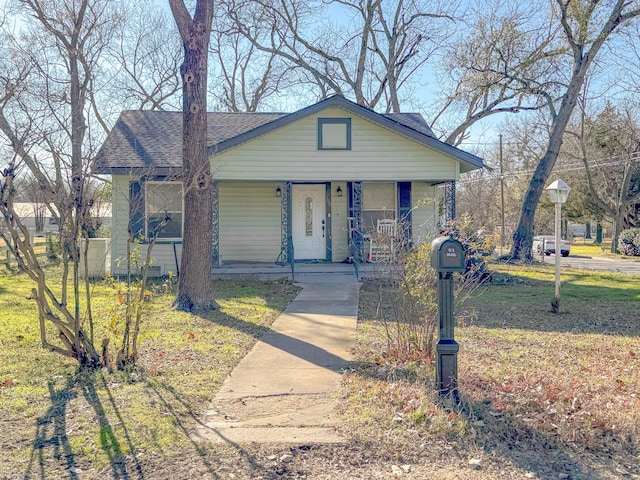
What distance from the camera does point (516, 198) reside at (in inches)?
1563

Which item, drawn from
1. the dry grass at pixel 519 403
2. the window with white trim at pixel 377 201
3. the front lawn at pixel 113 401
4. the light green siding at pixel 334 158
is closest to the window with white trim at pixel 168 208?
the light green siding at pixel 334 158

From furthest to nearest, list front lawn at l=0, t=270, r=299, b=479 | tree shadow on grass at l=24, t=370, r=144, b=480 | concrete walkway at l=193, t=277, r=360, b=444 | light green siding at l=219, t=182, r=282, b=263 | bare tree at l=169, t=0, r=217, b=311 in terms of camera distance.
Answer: light green siding at l=219, t=182, r=282, b=263, bare tree at l=169, t=0, r=217, b=311, concrete walkway at l=193, t=277, r=360, b=444, front lawn at l=0, t=270, r=299, b=479, tree shadow on grass at l=24, t=370, r=144, b=480

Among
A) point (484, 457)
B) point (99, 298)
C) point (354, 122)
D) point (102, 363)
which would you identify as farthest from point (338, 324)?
point (354, 122)

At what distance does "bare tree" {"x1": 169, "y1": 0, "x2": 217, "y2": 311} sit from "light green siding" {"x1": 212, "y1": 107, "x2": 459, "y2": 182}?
4526mm

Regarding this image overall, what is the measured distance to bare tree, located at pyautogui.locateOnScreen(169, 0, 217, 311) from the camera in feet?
27.9

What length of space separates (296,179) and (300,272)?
2.35 meters

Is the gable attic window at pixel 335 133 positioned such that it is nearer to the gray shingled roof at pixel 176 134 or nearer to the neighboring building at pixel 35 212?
the gray shingled roof at pixel 176 134

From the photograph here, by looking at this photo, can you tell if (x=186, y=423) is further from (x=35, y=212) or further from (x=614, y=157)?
(x=614, y=157)

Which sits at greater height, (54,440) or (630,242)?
(630,242)

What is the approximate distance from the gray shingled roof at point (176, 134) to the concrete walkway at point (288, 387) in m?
Result: 5.84

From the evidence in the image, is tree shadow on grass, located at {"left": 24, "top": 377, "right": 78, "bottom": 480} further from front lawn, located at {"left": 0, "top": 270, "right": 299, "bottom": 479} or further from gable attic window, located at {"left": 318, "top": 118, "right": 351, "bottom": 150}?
gable attic window, located at {"left": 318, "top": 118, "right": 351, "bottom": 150}

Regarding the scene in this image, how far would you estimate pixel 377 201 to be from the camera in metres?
15.2

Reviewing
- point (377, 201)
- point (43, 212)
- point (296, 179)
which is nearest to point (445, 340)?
point (43, 212)

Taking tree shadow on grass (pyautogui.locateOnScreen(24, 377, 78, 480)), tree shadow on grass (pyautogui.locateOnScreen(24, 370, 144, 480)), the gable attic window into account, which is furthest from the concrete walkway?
the gable attic window
